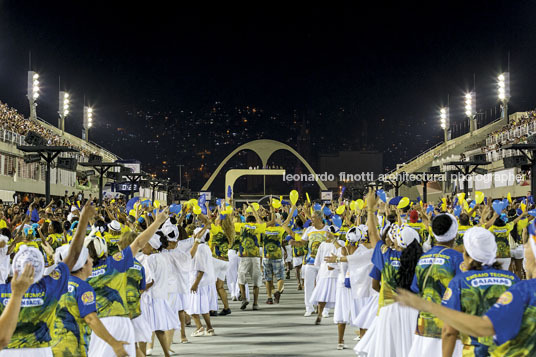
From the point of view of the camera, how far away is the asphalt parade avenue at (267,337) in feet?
35.4

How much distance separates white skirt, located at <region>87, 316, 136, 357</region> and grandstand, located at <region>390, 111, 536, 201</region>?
A: 19.2m

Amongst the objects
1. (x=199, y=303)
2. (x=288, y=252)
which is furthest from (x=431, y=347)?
(x=288, y=252)

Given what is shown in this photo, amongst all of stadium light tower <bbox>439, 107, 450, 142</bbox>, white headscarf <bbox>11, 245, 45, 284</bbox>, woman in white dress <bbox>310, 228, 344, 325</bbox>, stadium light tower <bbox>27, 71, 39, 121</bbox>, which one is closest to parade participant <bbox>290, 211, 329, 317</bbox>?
woman in white dress <bbox>310, 228, 344, 325</bbox>

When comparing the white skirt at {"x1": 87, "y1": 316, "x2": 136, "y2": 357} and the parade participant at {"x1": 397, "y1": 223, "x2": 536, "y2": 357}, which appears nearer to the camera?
the parade participant at {"x1": 397, "y1": 223, "x2": 536, "y2": 357}

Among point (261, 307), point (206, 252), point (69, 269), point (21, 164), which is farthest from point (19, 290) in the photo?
point (21, 164)

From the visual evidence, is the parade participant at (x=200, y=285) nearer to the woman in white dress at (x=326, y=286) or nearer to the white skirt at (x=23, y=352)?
the woman in white dress at (x=326, y=286)

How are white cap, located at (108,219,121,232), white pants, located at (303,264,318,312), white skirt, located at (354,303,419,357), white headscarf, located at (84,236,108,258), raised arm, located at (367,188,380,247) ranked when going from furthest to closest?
white pants, located at (303,264,318,312), white cap, located at (108,219,121,232), raised arm, located at (367,188,380,247), white skirt, located at (354,303,419,357), white headscarf, located at (84,236,108,258)

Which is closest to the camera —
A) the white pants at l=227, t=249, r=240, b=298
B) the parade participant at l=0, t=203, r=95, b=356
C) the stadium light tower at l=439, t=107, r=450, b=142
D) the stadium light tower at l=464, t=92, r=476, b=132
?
the parade participant at l=0, t=203, r=95, b=356

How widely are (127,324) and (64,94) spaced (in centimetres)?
7402

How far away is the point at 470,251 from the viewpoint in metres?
4.77

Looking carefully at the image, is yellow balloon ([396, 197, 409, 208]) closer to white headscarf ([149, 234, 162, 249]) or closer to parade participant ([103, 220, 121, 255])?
white headscarf ([149, 234, 162, 249])

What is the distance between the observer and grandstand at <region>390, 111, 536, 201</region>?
136 feet

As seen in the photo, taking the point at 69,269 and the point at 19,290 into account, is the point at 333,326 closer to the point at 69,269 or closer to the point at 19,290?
the point at 69,269

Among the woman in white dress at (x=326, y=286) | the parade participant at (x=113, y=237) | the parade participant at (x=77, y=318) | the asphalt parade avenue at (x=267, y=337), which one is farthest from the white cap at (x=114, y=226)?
the woman in white dress at (x=326, y=286)
